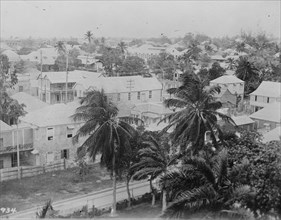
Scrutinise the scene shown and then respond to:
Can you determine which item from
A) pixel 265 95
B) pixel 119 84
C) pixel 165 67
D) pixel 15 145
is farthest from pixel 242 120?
pixel 165 67

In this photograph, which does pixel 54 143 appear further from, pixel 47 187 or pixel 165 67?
pixel 165 67


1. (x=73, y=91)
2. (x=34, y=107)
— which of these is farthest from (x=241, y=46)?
(x=34, y=107)

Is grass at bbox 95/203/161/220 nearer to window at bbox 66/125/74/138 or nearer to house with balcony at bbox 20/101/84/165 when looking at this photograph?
house with balcony at bbox 20/101/84/165

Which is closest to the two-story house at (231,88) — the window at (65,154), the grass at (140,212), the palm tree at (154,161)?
the window at (65,154)

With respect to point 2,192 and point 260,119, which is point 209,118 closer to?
point 2,192

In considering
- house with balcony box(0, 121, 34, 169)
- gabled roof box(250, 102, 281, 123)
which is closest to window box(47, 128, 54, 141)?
house with balcony box(0, 121, 34, 169)

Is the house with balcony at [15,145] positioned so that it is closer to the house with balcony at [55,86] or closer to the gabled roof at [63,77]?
the gabled roof at [63,77]
